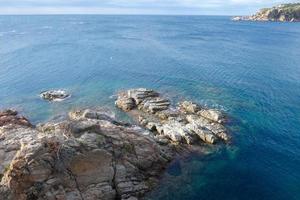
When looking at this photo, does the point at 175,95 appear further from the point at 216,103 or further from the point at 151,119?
the point at 151,119

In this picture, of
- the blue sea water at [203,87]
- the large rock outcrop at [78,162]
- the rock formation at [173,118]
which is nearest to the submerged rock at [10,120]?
the large rock outcrop at [78,162]

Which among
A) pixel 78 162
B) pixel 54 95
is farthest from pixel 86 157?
pixel 54 95

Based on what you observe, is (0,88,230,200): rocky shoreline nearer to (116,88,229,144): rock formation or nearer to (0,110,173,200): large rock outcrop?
(0,110,173,200): large rock outcrop

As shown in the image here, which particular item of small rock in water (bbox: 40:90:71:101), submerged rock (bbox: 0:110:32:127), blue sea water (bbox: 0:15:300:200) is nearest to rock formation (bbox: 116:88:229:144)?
blue sea water (bbox: 0:15:300:200)

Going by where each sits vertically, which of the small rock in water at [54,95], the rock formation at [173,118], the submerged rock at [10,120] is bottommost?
the small rock in water at [54,95]

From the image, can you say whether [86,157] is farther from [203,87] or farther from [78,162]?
[203,87]

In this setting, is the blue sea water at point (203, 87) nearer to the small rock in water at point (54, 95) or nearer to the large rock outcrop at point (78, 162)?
the small rock in water at point (54, 95)
